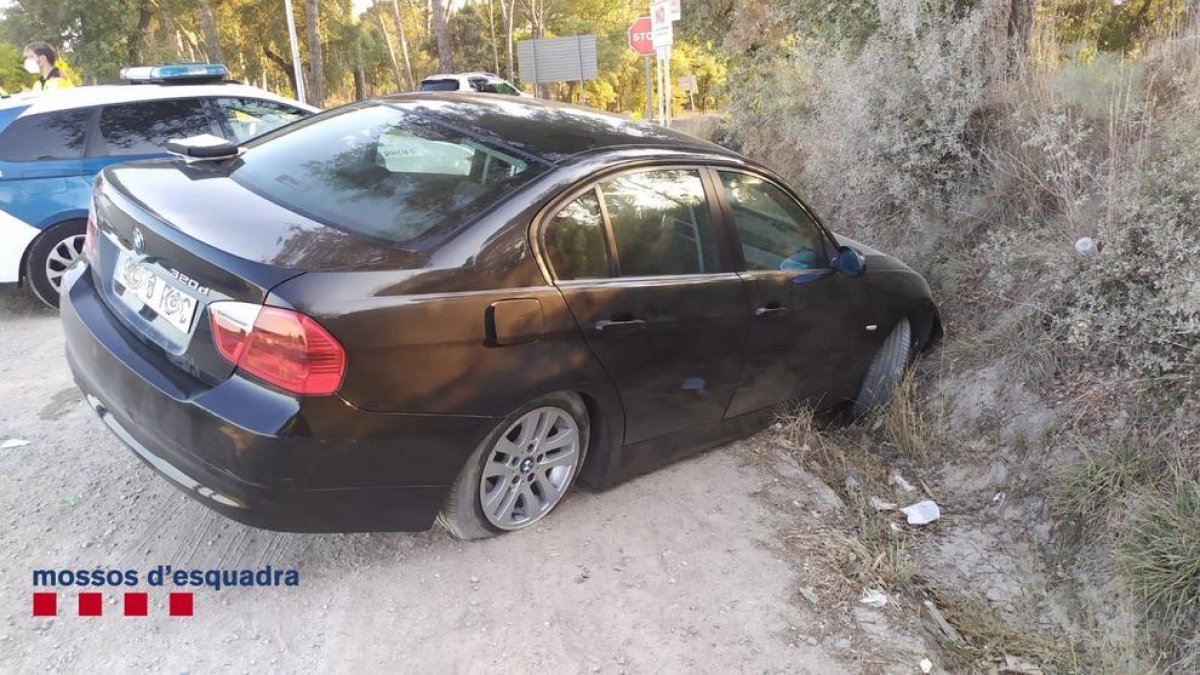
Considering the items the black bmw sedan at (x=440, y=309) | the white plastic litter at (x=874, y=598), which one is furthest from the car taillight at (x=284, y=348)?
the white plastic litter at (x=874, y=598)

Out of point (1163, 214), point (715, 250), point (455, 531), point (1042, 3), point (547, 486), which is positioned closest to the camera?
point (455, 531)

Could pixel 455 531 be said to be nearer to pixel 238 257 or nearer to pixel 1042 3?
pixel 238 257

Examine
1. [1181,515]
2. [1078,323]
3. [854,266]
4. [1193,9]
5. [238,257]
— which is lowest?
[1181,515]

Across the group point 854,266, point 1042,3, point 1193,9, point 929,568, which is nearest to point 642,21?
point 1042,3

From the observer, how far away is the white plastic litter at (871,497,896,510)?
3967mm

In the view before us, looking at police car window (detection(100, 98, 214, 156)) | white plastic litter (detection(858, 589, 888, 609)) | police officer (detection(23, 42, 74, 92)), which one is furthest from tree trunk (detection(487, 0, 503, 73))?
white plastic litter (detection(858, 589, 888, 609))

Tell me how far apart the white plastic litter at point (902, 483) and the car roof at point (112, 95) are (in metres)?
5.54

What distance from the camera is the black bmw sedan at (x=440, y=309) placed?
7.85ft

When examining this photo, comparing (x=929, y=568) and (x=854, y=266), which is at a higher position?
(x=854, y=266)

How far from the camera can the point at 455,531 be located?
2.98 metres

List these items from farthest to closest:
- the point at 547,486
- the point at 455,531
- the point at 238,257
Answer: the point at 547,486 < the point at 455,531 < the point at 238,257

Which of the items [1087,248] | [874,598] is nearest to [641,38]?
[1087,248]

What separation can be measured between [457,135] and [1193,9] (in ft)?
16.6

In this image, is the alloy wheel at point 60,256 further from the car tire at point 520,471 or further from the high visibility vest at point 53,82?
the car tire at point 520,471
